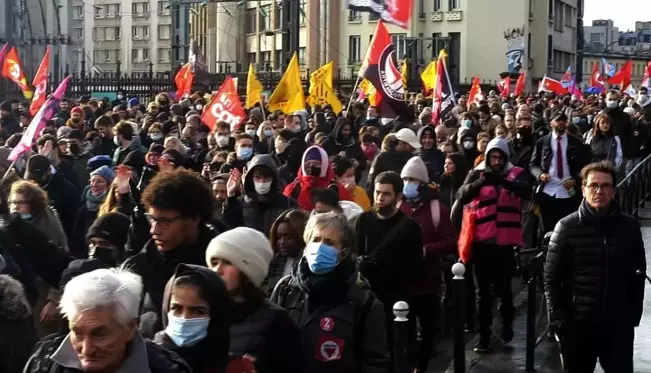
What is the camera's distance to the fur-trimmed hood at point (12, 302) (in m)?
5.35

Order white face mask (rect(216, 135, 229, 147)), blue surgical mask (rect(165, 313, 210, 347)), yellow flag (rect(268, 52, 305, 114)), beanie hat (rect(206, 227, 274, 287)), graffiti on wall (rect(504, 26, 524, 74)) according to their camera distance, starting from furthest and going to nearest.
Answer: graffiti on wall (rect(504, 26, 524, 74))
yellow flag (rect(268, 52, 305, 114))
white face mask (rect(216, 135, 229, 147))
beanie hat (rect(206, 227, 274, 287))
blue surgical mask (rect(165, 313, 210, 347))

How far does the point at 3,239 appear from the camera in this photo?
23.9 feet

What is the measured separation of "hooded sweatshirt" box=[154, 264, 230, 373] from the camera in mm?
4320

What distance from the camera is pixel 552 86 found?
3844 cm

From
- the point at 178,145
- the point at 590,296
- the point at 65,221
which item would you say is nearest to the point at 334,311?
the point at 590,296

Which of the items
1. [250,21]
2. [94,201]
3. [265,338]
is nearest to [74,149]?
[94,201]

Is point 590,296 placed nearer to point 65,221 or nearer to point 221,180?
point 221,180

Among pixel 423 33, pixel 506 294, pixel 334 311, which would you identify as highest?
pixel 423 33

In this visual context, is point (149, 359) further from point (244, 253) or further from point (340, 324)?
point (340, 324)

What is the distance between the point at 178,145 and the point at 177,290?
8.39 meters

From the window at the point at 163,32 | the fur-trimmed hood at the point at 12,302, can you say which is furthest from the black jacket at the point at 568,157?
the window at the point at 163,32

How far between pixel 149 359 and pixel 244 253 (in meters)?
1.14

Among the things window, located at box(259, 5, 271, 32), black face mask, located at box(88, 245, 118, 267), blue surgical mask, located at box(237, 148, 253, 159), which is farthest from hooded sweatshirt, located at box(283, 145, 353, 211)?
window, located at box(259, 5, 271, 32)

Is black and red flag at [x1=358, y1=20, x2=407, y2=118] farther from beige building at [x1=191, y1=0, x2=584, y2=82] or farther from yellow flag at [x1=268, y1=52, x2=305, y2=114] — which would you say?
beige building at [x1=191, y1=0, x2=584, y2=82]
